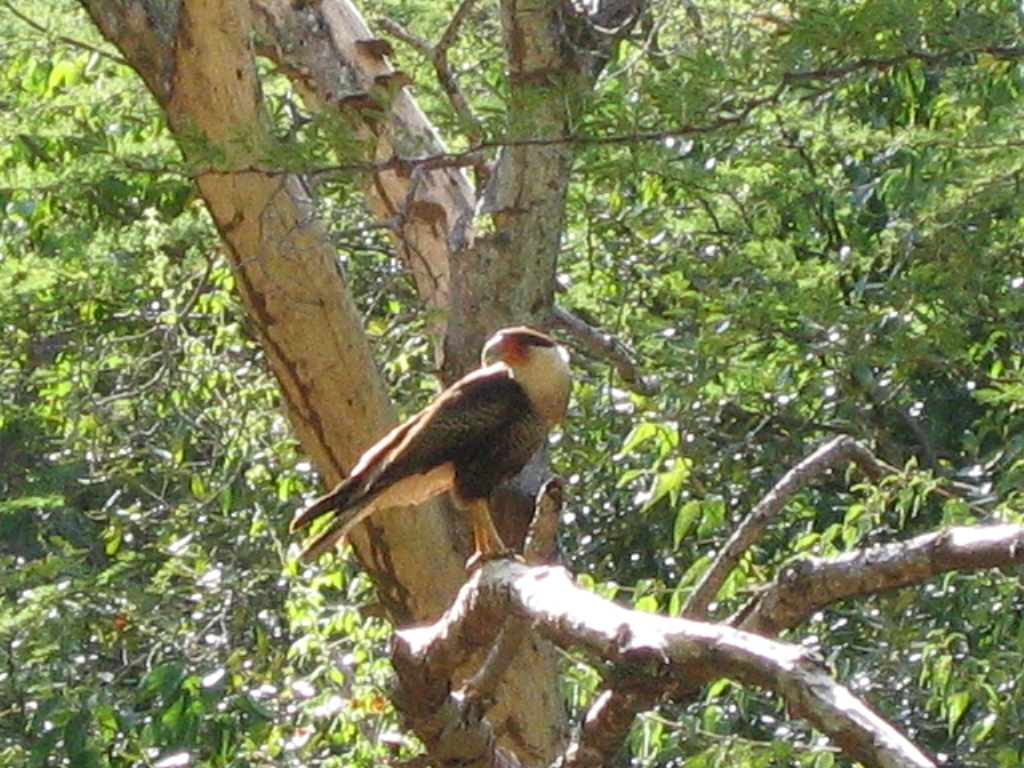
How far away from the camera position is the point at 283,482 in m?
5.72

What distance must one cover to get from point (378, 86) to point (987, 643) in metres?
2.16

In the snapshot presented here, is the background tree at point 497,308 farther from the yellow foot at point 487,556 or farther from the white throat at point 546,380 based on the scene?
the yellow foot at point 487,556

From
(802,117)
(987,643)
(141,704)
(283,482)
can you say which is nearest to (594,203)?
(802,117)

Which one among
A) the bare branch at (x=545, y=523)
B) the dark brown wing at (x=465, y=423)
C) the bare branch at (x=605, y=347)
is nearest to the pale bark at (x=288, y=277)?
the dark brown wing at (x=465, y=423)

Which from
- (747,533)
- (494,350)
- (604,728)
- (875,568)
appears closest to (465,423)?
(494,350)

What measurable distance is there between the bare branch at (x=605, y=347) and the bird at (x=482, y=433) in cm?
54

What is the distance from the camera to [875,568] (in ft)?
10.1

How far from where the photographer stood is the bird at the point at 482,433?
13.8 feet

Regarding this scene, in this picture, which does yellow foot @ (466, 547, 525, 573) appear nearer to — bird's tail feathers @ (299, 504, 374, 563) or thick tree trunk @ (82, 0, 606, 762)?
bird's tail feathers @ (299, 504, 374, 563)

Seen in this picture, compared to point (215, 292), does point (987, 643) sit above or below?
below

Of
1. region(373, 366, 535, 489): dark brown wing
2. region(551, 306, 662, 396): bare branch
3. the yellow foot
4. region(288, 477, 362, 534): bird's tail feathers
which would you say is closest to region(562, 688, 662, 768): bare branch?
the yellow foot

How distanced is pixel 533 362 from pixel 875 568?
1.36 m

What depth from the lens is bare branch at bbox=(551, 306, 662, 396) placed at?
5000 millimetres

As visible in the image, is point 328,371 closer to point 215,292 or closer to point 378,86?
point 378,86
